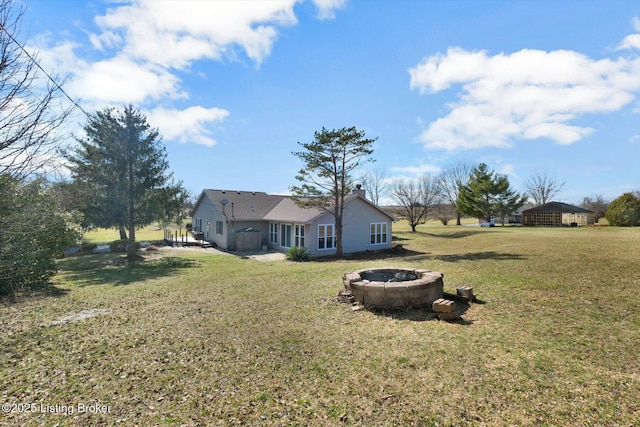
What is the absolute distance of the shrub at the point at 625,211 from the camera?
33.4 m

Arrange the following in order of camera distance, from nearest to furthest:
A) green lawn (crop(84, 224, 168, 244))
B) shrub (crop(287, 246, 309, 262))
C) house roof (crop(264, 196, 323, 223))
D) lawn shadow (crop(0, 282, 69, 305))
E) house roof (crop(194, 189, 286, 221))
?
lawn shadow (crop(0, 282, 69, 305)) < shrub (crop(287, 246, 309, 262)) < house roof (crop(264, 196, 323, 223)) < house roof (crop(194, 189, 286, 221)) < green lawn (crop(84, 224, 168, 244))

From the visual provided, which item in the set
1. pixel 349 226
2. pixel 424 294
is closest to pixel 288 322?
pixel 424 294

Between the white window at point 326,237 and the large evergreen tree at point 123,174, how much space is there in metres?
11.3

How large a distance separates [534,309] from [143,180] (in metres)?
21.4

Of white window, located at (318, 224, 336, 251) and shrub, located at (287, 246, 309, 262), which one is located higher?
white window, located at (318, 224, 336, 251)

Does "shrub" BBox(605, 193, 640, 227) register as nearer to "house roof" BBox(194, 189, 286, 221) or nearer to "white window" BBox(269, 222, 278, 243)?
"house roof" BBox(194, 189, 286, 221)

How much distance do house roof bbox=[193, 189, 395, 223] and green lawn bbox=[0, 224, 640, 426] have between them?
12.7m

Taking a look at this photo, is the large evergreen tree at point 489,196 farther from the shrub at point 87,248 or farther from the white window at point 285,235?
the shrub at point 87,248

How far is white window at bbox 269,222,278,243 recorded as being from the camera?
23986 mm

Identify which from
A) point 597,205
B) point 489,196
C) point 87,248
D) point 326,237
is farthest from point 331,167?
point 597,205

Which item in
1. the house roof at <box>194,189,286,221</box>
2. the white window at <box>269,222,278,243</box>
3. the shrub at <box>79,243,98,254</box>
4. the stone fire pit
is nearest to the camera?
the stone fire pit

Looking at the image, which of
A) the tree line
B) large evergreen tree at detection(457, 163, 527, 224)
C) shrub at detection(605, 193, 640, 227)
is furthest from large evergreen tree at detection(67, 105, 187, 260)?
shrub at detection(605, 193, 640, 227)

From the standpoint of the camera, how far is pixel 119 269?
1528 cm

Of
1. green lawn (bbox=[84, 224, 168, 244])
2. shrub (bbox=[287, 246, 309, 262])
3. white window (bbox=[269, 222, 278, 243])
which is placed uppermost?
white window (bbox=[269, 222, 278, 243])
